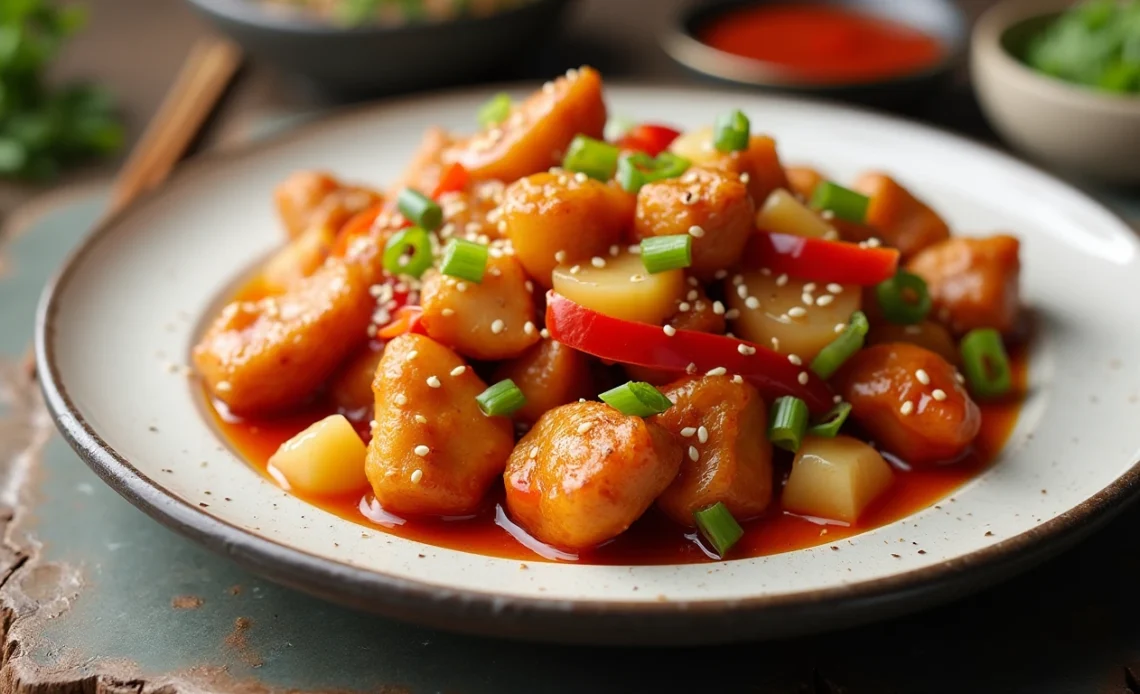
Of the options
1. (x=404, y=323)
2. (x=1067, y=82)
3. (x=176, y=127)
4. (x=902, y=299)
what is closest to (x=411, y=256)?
(x=404, y=323)

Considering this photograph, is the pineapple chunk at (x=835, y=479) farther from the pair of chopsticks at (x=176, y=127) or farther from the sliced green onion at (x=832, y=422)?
the pair of chopsticks at (x=176, y=127)

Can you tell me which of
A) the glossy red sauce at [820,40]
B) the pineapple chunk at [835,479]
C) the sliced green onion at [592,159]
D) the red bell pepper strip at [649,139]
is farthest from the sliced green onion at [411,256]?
the glossy red sauce at [820,40]

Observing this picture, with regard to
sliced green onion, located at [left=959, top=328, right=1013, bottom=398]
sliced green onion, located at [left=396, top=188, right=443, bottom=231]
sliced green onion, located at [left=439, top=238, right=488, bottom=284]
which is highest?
sliced green onion, located at [left=439, top=238, right=488, bottom=284]

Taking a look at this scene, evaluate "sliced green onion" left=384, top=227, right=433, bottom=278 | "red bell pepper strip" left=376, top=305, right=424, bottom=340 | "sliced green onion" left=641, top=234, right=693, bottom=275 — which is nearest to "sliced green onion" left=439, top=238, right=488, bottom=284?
"red bell pepper strip" left=376, top=305, right=424, bottom=340

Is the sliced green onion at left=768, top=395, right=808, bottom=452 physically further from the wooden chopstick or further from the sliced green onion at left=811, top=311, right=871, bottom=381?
the wooden chopstick

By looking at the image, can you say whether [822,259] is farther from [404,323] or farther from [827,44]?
[827,44]

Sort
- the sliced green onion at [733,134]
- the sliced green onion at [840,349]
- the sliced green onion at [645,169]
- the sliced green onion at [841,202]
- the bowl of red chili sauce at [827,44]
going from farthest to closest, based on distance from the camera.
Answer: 1. the bowl of red chili sauce at [827,44]
2. the sliced green onion at [841,202]
3. the sliced green onion at [733,134]
4. the sliced green onion at [645,169]
5. the sliced green onion at [840,349]

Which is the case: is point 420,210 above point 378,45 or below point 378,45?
above
